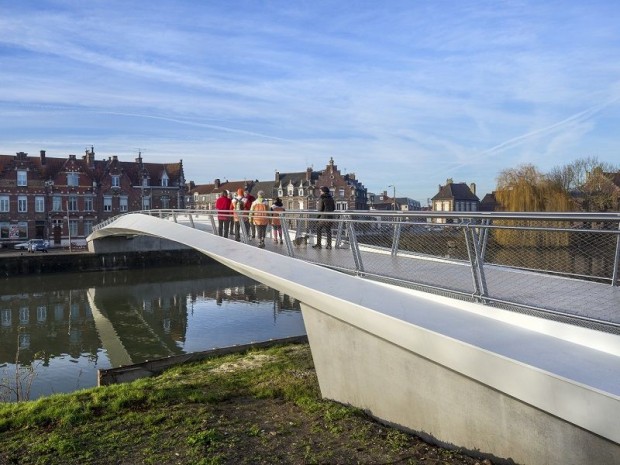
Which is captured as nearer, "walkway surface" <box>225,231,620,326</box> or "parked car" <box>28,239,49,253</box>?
"walkway surface" <box>225,231,620,326</box>

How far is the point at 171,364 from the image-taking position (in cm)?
1057

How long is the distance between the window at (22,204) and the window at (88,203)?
4.85 metres

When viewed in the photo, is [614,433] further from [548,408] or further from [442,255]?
[442,255]

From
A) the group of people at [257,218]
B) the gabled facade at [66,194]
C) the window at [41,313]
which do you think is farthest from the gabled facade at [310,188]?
the group of people at [257,218]

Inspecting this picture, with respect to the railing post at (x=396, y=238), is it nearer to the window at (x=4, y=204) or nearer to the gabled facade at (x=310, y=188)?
the window at (x=4, y=204)

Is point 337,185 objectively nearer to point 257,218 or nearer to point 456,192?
point 456,192

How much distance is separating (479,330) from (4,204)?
49.2 meters

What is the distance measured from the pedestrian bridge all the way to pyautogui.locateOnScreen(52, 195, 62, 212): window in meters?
45.7

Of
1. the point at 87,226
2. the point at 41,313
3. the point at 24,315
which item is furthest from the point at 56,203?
the point at 24,315

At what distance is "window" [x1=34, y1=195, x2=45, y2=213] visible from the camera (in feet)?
155

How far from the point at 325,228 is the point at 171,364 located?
4.42 metres

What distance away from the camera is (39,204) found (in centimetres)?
4731

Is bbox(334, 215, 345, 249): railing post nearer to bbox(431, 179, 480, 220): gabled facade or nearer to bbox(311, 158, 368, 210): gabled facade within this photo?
bbox(311, 158, 368, 210): gabled facade

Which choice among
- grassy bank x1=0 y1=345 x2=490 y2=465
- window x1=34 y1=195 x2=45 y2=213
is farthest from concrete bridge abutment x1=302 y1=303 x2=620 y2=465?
window x1=34 y1=195 x2=45 y2=213
